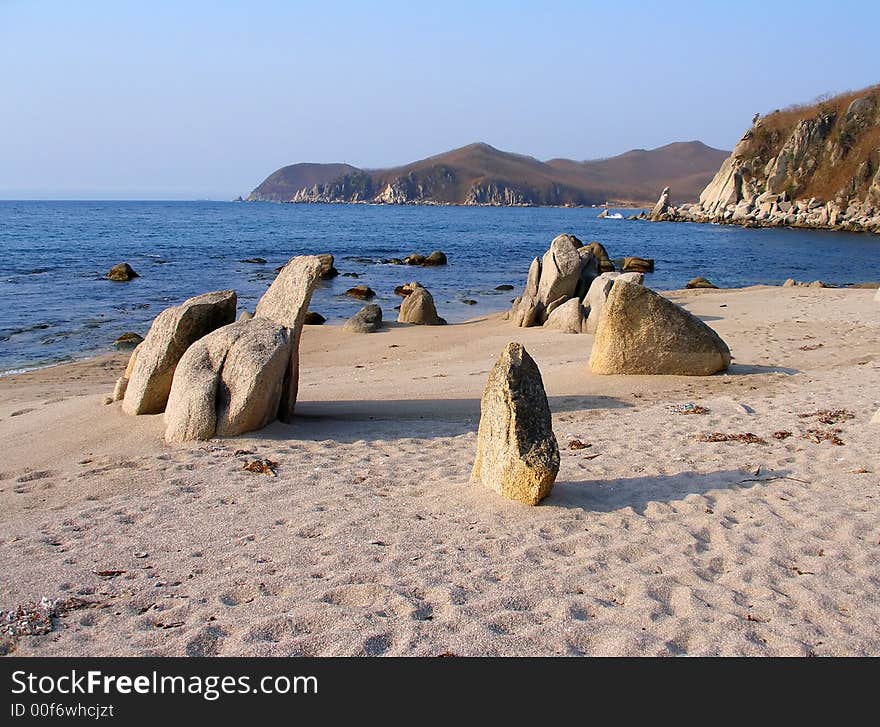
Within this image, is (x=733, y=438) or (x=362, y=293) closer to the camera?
(x=733, y=438)

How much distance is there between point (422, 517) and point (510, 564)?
3.69 ft

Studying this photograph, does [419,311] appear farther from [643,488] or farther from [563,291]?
[643,488]

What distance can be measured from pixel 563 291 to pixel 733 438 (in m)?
13.2

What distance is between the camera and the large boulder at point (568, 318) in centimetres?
1922

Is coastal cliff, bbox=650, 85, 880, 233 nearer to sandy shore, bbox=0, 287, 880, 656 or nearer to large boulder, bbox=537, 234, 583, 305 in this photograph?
large boulder, bbox=537, 234, 583, 305

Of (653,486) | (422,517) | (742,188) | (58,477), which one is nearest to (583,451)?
(653,486)

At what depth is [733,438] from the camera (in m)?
8.77

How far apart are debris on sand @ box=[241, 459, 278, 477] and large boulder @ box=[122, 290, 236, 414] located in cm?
244

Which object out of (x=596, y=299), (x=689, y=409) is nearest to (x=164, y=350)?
(x=689, y=409)

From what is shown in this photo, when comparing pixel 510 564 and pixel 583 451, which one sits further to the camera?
pixel 583 451

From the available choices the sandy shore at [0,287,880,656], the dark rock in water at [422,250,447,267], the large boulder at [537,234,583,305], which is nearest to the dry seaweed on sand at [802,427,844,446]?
the sandy shore at [0,287,880,656]

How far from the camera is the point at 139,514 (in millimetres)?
6539

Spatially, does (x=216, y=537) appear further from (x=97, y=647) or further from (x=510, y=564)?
(x=510, y=564)

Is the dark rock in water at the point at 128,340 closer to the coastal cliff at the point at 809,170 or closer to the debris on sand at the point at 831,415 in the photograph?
the debris on sand at the point at 831,415
